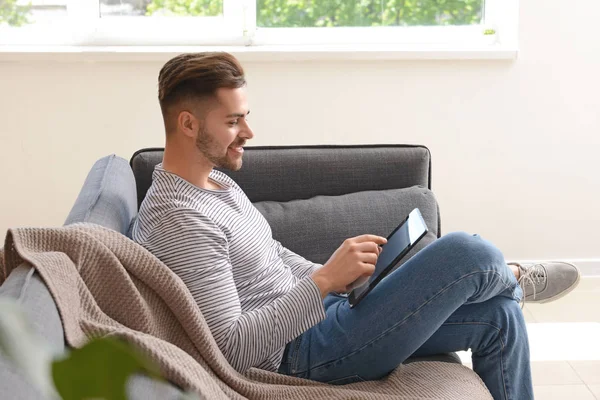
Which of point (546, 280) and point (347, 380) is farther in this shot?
point (546, 280)

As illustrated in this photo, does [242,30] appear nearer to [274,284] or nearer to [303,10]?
[303,10]

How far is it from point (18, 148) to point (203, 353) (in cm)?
234

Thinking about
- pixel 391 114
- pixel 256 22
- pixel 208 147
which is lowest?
pixel 391 114

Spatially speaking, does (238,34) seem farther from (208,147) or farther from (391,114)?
(208,147)

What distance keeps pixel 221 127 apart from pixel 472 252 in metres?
0.58

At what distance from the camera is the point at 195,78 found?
172 cm

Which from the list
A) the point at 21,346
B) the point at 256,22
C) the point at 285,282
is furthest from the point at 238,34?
the point at 21,346

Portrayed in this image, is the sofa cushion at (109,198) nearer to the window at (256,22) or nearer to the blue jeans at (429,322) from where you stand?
the blue jeans at (429,322)

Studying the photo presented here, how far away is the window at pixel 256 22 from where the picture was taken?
11.7 ft

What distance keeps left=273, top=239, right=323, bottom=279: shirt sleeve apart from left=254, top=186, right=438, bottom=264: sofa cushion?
0.44 ft

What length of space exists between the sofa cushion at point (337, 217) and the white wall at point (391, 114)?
1.35 meters

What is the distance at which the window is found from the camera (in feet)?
11.7

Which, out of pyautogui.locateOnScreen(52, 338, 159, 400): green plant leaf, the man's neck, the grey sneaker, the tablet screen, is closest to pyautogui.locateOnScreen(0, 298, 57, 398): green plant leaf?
pyautogui.locateOnScreen(52, 338, 159, 400): green plant leaf

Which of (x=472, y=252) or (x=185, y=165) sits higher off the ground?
(x=185, y=165)
